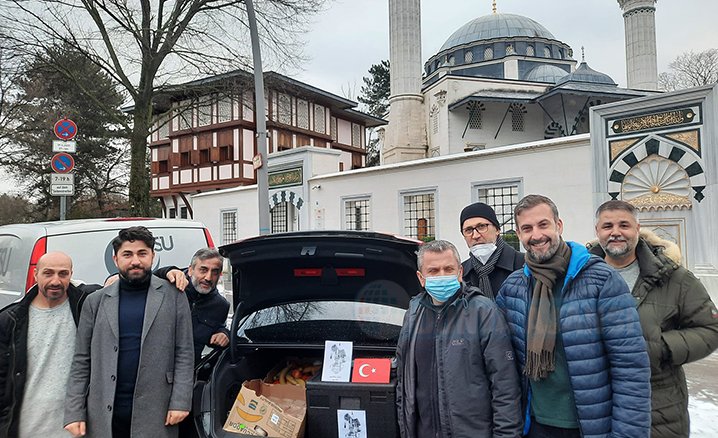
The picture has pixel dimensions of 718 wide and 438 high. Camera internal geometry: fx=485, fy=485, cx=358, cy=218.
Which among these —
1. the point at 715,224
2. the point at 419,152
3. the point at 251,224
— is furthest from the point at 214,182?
the point at 715,224

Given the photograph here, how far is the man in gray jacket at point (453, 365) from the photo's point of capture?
86.0 inches

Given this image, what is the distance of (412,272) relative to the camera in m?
2.95

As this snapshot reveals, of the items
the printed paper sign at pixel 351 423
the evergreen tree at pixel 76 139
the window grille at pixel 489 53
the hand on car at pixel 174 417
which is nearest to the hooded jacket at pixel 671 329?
the printed paper sign at pixel 351 423

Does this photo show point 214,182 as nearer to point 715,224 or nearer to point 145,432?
point 715,224

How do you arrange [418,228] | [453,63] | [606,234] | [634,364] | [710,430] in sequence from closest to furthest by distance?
[634,364] → [606,234] → [710,430] → [418,228] → [453,63]

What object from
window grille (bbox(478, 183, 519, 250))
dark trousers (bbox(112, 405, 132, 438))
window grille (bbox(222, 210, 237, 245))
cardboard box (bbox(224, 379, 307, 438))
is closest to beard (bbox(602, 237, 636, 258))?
cardboard box (bbox(224, 379, 307, 438))

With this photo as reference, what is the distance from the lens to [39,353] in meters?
2.83

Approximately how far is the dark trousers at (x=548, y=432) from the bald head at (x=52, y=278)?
8.87ft

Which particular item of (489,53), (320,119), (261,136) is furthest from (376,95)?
(261,136)

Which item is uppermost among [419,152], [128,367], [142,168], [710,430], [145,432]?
[419,152]

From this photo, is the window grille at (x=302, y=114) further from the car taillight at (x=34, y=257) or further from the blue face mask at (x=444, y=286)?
the blue face mask at (x=444, y=286)

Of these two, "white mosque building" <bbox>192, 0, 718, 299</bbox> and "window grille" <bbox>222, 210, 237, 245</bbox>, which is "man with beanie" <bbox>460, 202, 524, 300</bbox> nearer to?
"white mosque building" <bbox>192, 0, 718, 299</bbox>

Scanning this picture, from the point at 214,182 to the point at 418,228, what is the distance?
1411cm

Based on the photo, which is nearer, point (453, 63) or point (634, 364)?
point (634, 364)
